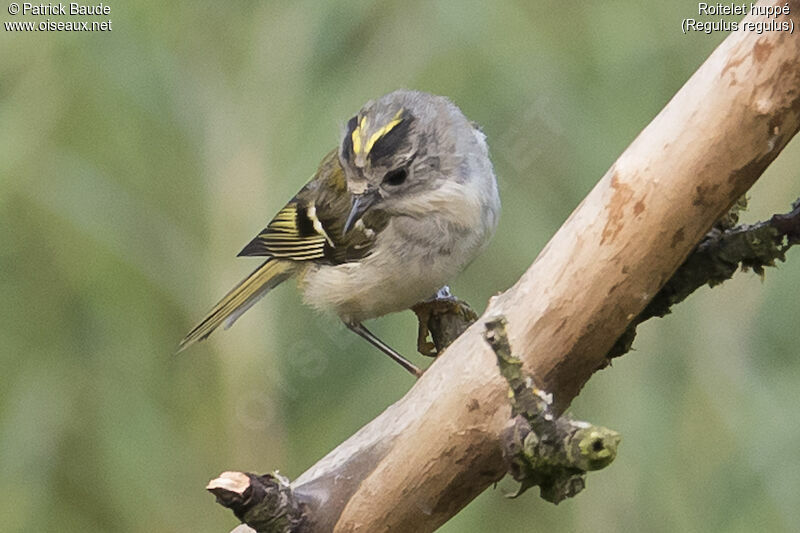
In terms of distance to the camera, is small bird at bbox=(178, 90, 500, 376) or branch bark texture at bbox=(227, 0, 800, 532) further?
small bird at bbox=(178, 90, 500, 376)

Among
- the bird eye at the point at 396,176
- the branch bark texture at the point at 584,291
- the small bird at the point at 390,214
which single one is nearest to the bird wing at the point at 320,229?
the small bird at the point at 390,214

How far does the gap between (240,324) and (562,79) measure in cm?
71

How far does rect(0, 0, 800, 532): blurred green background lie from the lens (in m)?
1.70

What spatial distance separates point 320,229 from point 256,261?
0.22 metres

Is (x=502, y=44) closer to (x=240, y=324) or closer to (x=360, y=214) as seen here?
(x=360, y=214)

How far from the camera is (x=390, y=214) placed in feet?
4.94

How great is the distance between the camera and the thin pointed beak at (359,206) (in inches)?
55.2

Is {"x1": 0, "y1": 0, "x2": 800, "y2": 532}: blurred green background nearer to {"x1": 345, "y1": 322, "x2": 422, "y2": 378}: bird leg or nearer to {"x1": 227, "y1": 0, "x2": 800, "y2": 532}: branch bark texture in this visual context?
{"x1": 345, "y1": 322, "x2": 422, "y2": 378}: bird leg

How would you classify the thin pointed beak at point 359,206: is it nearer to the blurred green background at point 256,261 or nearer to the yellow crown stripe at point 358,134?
the yellow crown stripe at point 358,134

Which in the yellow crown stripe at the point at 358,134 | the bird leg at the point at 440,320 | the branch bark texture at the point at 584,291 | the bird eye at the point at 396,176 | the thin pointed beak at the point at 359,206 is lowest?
the branch bark texture at the point at 584,291

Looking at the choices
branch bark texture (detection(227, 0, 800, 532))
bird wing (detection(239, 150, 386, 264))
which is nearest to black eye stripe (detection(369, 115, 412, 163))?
bird wing (detection(239, 150, 386, 264))

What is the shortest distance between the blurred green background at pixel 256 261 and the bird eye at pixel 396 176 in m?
0.30

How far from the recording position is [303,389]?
1801mm

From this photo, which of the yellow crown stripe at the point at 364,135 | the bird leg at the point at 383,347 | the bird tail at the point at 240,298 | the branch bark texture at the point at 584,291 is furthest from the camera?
the bird tail at the point at 240,298
